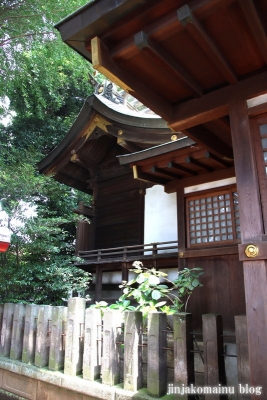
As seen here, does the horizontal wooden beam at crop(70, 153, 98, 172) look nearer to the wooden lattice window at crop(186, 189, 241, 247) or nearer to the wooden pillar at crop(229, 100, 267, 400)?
the wooden lattice window at crop(186, 189, 241, 247)

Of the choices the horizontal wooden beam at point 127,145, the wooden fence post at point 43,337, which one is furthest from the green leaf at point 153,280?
the horizontal wooden beam at point 127,145

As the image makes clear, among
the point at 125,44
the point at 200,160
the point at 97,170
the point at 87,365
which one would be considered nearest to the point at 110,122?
the point at 97,170

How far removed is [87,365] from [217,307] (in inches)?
85.3

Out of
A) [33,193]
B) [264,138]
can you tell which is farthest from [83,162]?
[264,138]

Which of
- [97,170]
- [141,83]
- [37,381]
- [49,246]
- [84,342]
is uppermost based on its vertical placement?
[97,170]

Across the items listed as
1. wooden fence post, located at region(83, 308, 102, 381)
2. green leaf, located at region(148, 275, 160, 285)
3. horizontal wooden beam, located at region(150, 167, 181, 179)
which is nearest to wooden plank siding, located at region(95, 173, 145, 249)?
horizontal wooden beam, located at region(150, 167, 181, 179)

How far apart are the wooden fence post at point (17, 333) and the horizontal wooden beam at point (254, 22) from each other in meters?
4.73

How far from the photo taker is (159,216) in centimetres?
660

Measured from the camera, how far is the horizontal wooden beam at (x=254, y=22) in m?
2.01

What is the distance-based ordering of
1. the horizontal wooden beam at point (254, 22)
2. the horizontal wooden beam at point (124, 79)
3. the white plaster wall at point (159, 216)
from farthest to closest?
the white plaster wall at point (159, 216), the horizontal wooden beam at point (124, 79), the horizontal wooden beam at point (254, 22)

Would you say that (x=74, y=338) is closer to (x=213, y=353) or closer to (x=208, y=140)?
(x=213, y=353)

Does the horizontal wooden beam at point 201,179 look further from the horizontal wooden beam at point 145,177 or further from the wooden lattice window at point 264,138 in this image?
the wooden lattice window at point 264,138

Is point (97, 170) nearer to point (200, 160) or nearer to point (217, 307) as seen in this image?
point (200, 160)

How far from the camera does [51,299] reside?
19.3ft
